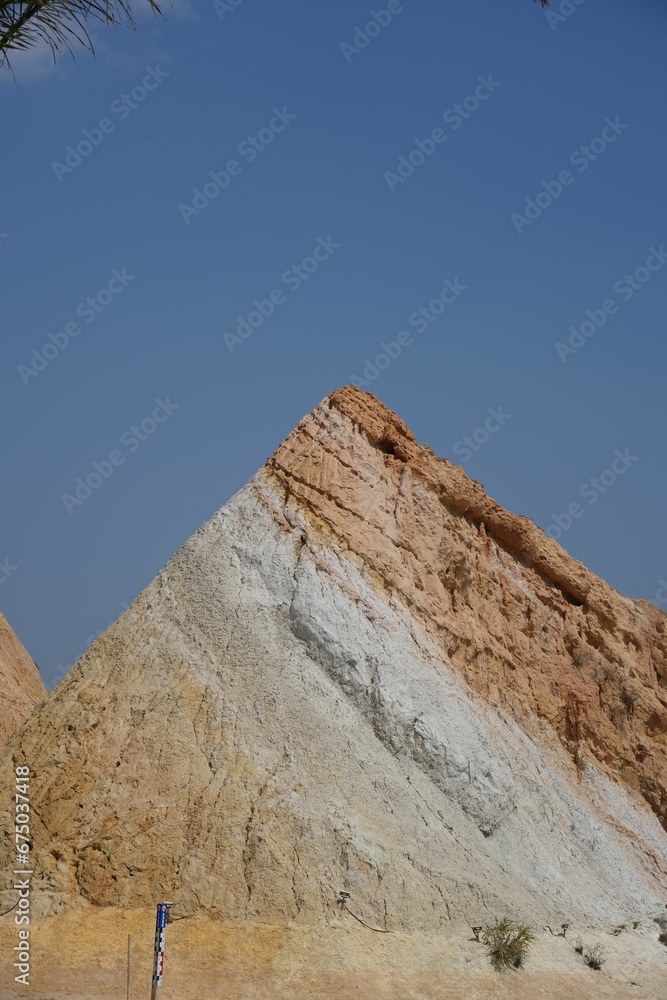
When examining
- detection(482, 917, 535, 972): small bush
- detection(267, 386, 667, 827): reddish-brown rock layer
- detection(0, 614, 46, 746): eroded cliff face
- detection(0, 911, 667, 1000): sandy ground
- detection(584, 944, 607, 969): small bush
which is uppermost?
detection(267, 386, 667, 827): reddish-brown rock layer

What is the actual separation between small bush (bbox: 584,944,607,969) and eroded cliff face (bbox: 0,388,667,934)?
106 cm

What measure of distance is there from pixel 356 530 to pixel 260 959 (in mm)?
10959

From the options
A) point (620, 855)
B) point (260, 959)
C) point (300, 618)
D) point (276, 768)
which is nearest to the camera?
point (260, 959)

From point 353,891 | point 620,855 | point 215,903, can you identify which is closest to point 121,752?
point 215,903

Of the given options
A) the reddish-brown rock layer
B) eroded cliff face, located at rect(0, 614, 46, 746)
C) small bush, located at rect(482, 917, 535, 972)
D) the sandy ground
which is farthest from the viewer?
eroded cliff face, located at rect(0, 614, 46, 746)

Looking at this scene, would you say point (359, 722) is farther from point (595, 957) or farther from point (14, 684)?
point (14, 684)

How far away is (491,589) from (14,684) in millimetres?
17048

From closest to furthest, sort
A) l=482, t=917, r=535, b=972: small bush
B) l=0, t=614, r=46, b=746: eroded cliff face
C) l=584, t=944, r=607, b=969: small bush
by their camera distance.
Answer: l=482, t=917, r=535, b=972: small bush
l=584, t=944, r=607, b=969: small bush
l=0, t=614, r=46, b=746: eroded cliff face

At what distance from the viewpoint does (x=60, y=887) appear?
23.0 meters

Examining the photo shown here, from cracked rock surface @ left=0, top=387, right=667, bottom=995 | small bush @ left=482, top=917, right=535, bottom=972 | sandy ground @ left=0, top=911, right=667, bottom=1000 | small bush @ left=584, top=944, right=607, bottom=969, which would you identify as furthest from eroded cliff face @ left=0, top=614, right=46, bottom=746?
small bush @ left=584, top=944, right=607, bottom=969

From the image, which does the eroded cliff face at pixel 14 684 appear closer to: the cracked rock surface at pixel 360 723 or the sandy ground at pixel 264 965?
the cracked rock surface at pixel 360 723

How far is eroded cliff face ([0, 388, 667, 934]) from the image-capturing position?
23.4 m

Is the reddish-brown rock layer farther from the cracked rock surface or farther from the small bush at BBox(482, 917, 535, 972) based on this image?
the small bush at BBox(482, 917, 535, 972)

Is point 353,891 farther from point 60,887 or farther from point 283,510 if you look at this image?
point 283,510
